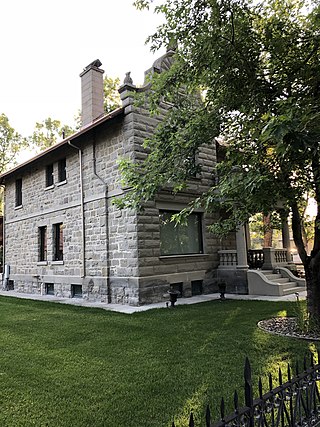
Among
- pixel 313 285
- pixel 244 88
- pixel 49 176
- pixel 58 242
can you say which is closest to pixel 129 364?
pixel 313 285

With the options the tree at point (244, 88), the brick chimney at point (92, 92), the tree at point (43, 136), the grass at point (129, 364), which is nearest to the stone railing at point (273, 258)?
Result: the grass at point (129, 364)

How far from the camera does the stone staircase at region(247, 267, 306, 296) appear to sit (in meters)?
11.6

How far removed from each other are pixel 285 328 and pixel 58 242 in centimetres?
1042

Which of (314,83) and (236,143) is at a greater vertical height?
(314,83)

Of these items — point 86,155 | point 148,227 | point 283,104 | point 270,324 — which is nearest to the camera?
point 283,104

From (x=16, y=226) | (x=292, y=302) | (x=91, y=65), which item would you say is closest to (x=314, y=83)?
(x=292, y=302)

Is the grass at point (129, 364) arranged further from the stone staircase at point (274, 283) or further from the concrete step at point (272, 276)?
the concrete step at point (272, 276)

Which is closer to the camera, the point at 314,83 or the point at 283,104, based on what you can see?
the point at 283,104

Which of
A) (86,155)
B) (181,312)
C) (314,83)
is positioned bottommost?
(181,312)

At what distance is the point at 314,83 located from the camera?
226 inches

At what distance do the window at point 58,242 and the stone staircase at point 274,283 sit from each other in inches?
300

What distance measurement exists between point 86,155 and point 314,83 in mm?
9033

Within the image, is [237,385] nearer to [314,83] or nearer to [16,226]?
[314,83]

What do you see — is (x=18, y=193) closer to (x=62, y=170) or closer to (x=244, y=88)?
(x=62, y=170)
